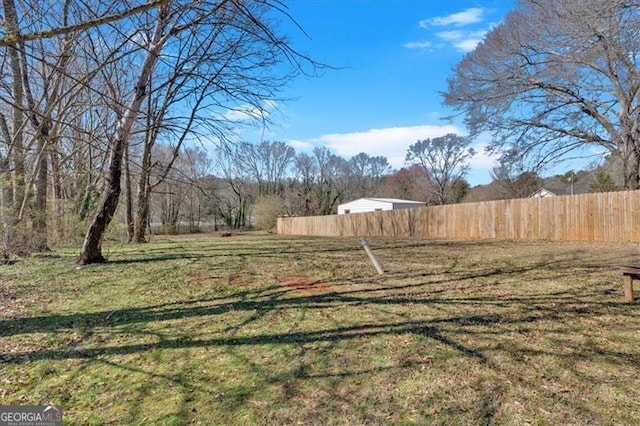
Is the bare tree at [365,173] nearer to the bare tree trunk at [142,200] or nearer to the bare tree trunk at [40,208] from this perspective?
the bare tree trunk at [142,200]

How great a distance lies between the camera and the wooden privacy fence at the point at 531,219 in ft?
30.9

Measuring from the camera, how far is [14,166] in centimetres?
809

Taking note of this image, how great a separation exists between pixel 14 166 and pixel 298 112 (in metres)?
6.34

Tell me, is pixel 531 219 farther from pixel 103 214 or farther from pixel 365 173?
pixel 365 173

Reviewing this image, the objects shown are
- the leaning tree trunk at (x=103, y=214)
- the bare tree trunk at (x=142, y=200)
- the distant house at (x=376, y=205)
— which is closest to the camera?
the leaning tree trunk at (x=103, y=214)

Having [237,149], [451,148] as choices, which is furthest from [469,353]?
[451,148]

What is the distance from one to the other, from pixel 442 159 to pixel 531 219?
23838 millimetres

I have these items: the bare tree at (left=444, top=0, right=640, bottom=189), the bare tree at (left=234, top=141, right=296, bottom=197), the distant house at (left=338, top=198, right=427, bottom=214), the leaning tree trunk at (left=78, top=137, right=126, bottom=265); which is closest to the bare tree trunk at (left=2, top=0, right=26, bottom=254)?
the leaning tree trunk at (left=78, top=137, right=126, bottom=265)

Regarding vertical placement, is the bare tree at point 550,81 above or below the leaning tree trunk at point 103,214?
above

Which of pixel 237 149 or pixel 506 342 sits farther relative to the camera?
pixel 237 149

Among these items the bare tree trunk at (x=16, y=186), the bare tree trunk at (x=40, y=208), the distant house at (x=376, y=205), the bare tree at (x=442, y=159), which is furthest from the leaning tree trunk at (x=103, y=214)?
the bare tree at (x=442, y=159)

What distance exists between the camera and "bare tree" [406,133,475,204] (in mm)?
33531

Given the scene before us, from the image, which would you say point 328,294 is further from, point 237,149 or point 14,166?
point 14,166

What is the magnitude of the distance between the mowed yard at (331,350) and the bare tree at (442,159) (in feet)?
96.9
